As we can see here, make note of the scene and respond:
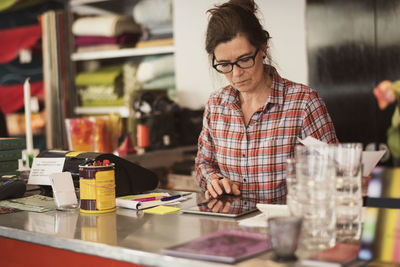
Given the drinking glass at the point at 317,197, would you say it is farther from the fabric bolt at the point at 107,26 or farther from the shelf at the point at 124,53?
the fabric bolt at the point at 107,26

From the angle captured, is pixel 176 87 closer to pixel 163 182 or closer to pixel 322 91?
pixel 163 182

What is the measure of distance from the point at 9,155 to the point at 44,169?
1.22 feet

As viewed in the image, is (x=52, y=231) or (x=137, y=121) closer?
(x=52, y=231)

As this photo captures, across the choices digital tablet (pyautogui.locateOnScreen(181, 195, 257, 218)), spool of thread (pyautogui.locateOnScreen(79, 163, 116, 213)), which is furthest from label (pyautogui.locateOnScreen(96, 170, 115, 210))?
digital tablet (pyautogui.locateOnScreen(181, 195, 257, 218))

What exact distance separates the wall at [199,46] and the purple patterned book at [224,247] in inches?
79.1

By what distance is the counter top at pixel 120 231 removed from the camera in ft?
4.34

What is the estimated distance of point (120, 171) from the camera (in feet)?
6.97

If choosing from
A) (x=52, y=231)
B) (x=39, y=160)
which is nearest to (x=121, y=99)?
(x=39, y=160)

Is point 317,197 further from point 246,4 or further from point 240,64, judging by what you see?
point 246,4

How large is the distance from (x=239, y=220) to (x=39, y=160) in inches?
41.2

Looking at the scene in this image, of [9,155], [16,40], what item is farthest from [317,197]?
[16,40]

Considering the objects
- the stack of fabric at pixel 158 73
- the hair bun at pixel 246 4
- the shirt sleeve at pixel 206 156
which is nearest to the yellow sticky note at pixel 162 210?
the shirt sleeve at pixel 206 156

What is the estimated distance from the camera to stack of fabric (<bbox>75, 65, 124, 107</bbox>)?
4.22 metres

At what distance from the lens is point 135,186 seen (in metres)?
2.17
